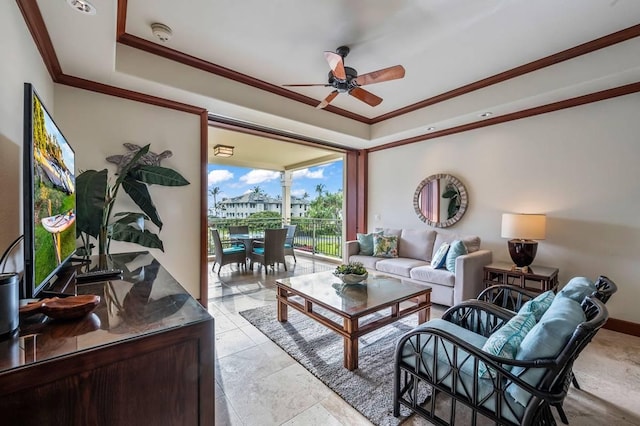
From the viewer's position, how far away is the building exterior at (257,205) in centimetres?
816

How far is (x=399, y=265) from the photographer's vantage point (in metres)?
4.12

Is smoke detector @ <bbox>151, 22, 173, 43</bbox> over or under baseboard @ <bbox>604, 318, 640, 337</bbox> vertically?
over

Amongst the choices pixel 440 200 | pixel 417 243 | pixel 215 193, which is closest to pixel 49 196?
pixel 417 243

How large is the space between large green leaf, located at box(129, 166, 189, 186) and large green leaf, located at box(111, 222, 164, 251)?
536 millimetres

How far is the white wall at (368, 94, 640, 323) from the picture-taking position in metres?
2.98

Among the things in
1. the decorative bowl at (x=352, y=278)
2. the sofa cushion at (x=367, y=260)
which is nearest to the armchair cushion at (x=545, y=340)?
the decorative bowl at (x=352, y=278)

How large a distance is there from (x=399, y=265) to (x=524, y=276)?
149 cm

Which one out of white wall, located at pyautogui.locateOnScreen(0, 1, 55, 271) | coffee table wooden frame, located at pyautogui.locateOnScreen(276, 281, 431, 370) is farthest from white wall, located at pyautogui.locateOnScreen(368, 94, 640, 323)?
white wall, located at pyautogui.locateOnScreen(0, 1, 55, 271)

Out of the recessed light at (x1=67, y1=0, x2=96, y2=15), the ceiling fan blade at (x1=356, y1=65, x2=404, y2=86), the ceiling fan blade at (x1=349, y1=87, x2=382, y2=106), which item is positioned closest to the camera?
the recessed light at (x1=67, y1=0, x2=96, y2=15)

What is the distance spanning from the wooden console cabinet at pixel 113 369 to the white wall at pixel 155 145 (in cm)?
254

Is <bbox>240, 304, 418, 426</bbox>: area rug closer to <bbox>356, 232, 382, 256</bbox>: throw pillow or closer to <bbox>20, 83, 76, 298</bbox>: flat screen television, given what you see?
<bbox>356, 232, 382, 256</bbox>: throw pillow

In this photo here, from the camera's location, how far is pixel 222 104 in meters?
3.41

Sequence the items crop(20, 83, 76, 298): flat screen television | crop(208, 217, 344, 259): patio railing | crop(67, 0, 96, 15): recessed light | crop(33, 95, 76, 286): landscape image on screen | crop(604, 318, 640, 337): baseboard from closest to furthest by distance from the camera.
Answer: crop(20, 83, 76, 298): flat screen television < crop(33, 95, 76, 286): landscape image on screen < crop(67, 0, 96, 15): recessed light < crop(604, 318, 640, 337): baseboard < crop(208, 217, 344, 259): patio railing

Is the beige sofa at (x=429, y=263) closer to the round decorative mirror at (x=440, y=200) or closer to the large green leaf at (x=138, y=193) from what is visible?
the round decorative mirror at (x=440, y=200)
